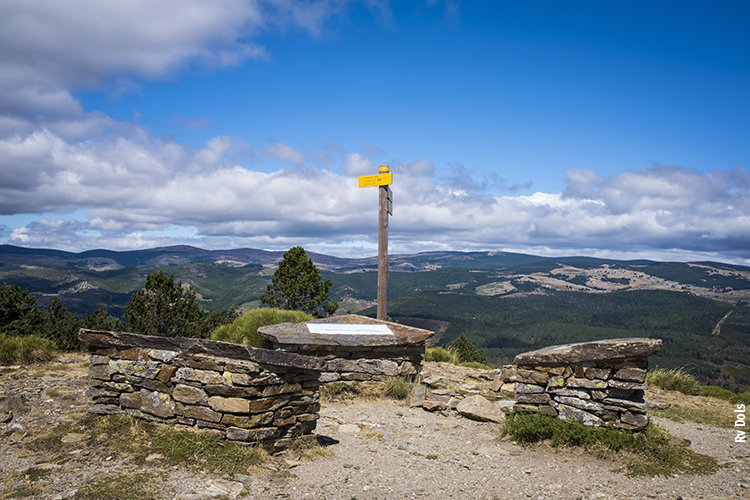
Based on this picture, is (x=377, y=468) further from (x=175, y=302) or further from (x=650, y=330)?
(x=650, y=330)

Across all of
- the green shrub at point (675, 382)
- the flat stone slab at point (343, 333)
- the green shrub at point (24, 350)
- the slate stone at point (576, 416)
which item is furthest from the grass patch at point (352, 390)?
the green shrub at point (675, 382)

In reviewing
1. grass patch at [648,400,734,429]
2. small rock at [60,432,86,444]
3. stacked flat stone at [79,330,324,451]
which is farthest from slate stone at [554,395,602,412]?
small rock at [60,432,86,444]

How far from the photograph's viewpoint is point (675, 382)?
14.2 metres

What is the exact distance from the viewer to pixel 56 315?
29812mm

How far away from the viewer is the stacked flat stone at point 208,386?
5559 millimetres

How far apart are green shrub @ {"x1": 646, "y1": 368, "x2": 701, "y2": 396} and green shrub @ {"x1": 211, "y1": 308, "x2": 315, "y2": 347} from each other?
38.8ft

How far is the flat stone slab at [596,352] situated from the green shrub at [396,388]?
344 cm

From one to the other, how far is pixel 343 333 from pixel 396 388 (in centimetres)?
188

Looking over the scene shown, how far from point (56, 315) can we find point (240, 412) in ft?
104

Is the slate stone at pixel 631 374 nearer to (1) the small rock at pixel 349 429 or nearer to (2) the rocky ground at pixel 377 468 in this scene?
(2) the rocky ground at pixel 377 468

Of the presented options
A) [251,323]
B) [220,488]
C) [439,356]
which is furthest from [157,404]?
[439,356]

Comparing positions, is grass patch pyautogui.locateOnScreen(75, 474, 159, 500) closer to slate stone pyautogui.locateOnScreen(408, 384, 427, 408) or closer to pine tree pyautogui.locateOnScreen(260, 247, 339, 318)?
slate stone pyautogui.locateOnScreen(408, 384, 427, 408)

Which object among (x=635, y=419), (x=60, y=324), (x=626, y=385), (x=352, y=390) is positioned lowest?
(x=60, y=324)

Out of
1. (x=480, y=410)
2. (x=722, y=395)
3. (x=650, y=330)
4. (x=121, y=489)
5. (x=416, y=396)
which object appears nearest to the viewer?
(x=121, y=489)
